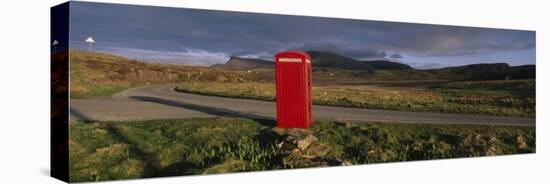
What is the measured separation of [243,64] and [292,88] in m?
0.96

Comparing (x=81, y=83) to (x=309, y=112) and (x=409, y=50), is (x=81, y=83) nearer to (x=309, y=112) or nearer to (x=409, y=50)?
(x=309, y=112)

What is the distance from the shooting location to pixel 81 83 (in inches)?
353

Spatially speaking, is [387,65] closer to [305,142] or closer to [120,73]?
[305,142]

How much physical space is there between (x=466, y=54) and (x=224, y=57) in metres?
5.49

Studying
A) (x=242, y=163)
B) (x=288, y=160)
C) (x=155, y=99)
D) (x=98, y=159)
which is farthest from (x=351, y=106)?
(x=98, y=159)

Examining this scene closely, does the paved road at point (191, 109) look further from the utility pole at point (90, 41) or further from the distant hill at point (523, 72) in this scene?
the distant hill at point (523, 72)

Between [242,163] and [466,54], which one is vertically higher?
[466,54]

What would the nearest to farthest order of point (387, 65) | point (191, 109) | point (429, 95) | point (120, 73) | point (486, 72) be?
point (120, 73) → point (191, 109) → point (387, 65) → point (429, 95) → point (486, 72)

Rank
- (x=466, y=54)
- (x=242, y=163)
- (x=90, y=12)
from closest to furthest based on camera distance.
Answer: (x=90, y=12) → (x=242, y=163) → (x=466, y=54)

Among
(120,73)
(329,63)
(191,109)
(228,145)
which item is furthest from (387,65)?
(120,73)

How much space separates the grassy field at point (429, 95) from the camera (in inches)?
429

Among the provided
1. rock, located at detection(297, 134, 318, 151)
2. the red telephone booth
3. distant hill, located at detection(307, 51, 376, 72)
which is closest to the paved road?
the red telephone booth

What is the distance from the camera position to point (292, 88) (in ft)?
34.5

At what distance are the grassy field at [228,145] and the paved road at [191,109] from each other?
0.14m
